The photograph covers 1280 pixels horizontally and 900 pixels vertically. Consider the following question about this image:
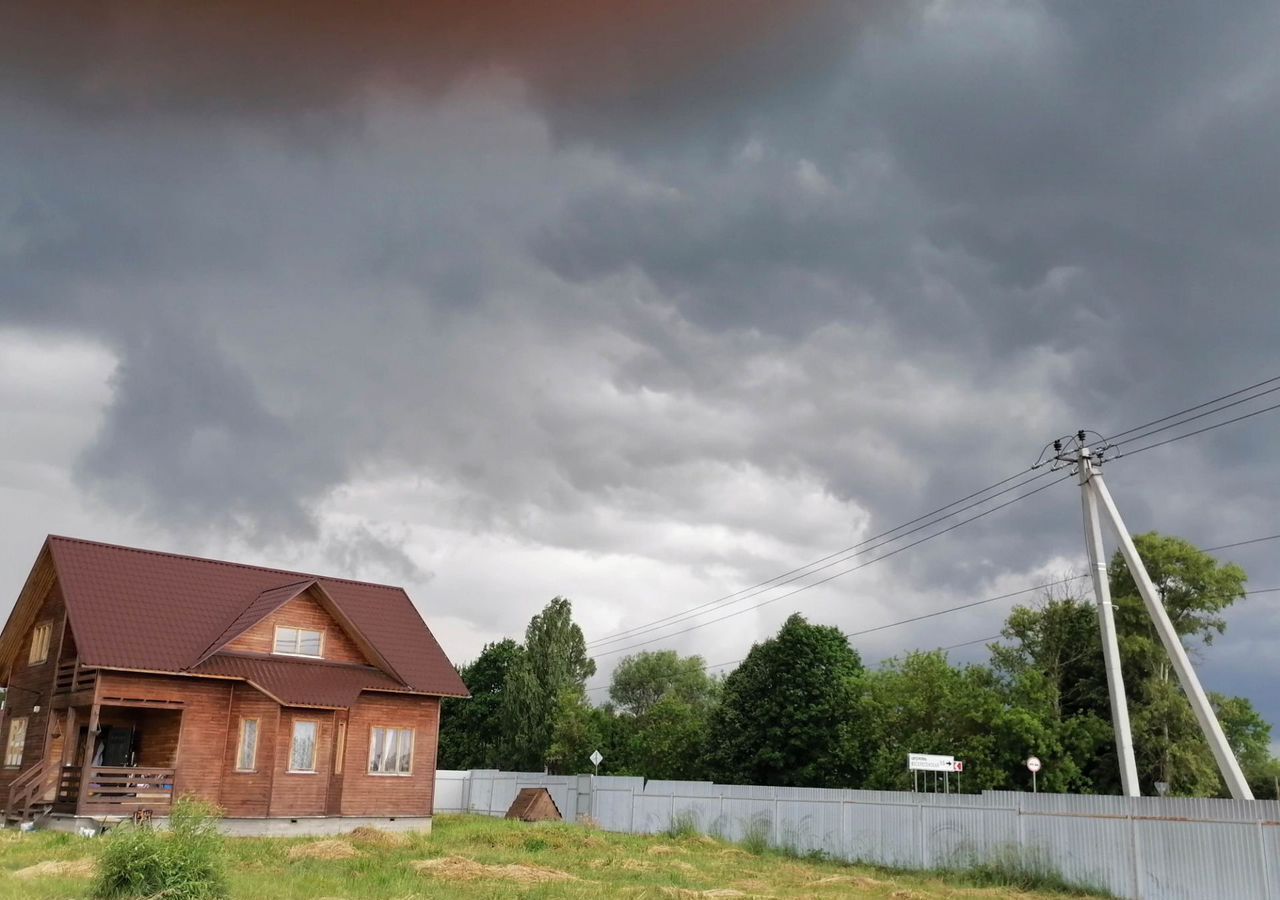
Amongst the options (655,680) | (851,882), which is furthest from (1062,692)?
(655,680)

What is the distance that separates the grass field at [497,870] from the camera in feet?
58.2

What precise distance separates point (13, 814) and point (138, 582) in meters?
7.35

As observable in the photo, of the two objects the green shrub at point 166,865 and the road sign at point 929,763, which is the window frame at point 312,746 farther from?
the road sign at point 929,763

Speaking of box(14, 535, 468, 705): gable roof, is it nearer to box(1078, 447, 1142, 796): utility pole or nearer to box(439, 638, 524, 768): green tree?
box(1078, 447, 1142, 796): utility pole

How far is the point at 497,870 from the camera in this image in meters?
20.5

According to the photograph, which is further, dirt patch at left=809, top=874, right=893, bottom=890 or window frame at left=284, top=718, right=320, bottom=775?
window frame at left=284, top=718, right=320, bottom=775

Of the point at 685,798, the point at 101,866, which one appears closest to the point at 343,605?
the point at 685,798

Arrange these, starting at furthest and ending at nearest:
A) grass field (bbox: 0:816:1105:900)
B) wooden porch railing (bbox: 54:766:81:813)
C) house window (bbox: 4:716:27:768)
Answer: house window (bbox: 4:716:27:768)
wooden porch railing (bbox: 54:766:81:813)
grass field (bbox: 0:816:1105:900)

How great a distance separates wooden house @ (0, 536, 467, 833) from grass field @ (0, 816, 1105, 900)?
331 centimetres

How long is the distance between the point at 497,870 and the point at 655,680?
8090cm

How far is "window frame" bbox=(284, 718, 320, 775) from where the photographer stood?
31.8 meters

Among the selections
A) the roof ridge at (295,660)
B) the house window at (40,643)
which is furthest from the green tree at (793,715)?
the house window at (40,643)

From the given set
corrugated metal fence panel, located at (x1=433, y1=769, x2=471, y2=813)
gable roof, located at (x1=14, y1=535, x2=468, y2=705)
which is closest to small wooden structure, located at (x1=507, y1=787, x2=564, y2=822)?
gable roof, located at (x1=14, y1=535, x2=468, y2=705)

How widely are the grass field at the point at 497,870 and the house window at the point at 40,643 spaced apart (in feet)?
24.6
